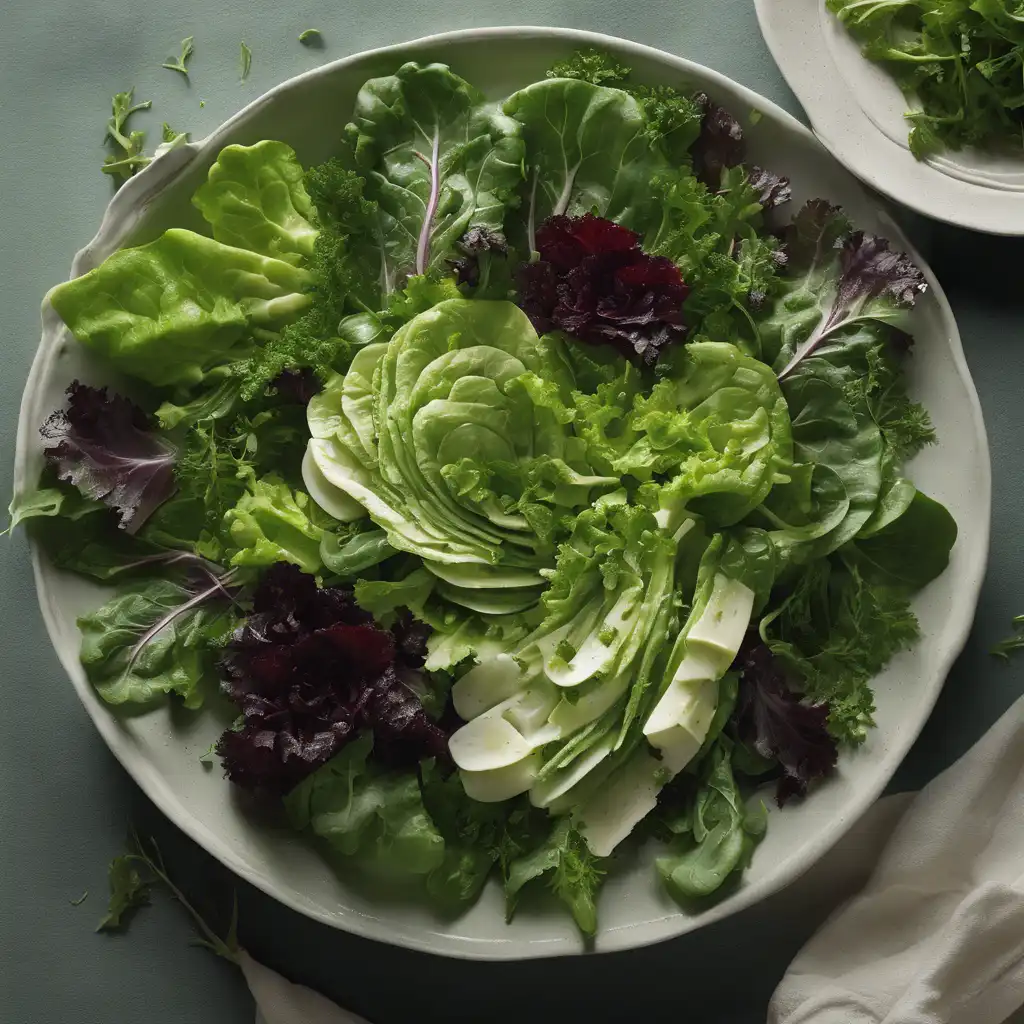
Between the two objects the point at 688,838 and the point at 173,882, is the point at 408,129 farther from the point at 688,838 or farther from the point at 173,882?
the point at 173,882

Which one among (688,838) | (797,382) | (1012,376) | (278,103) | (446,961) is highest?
(278,103)

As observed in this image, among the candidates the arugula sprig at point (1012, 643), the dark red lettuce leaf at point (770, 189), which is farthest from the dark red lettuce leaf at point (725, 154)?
the arugula sprig at point (1012, 643)

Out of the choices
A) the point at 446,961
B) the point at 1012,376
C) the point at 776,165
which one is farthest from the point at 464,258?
the point at 446,961

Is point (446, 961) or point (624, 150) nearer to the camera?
point (624, 150)

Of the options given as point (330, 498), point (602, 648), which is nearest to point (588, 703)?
point (602, 648)

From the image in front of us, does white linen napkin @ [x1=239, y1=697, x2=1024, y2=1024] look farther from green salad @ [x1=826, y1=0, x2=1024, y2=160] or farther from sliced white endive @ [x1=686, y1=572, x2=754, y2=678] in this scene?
green salad @ [x1=826, y1=0, x2=1024, y2=160]

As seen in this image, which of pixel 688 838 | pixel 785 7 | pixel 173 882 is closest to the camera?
pixel 688 838

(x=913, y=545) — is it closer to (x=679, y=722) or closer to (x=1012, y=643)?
(x=1012, y=643)
